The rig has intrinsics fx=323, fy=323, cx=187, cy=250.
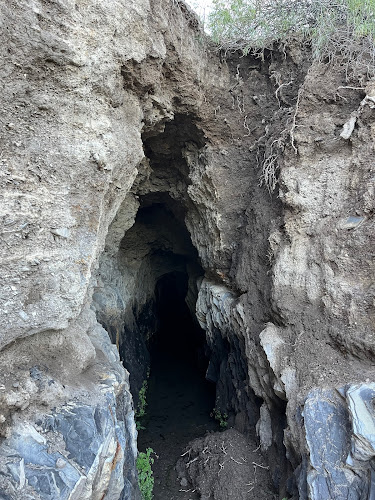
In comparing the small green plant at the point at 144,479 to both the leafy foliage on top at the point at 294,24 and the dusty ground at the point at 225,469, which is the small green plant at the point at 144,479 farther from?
the leafy foliage on top at the point at 294,24

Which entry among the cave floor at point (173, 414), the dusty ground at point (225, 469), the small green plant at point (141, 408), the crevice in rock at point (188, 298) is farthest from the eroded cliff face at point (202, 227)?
the small green plant at point (141, 408)

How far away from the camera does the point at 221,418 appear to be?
5238mm

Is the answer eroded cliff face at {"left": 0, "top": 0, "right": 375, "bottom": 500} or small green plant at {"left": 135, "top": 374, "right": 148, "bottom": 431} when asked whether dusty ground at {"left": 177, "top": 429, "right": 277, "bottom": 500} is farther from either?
small green plant at {"left": 135, "top": 374, "right": 148, "bottom": 431}

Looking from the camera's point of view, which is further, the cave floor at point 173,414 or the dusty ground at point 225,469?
the cave floor at point 173,414

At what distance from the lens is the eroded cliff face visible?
243cm

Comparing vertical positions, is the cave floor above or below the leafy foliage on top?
below

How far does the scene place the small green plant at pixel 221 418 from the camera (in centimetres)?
506

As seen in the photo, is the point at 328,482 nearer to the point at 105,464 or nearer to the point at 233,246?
the point at 105,464

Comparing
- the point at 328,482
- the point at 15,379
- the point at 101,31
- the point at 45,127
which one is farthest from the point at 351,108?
the point at 15,379

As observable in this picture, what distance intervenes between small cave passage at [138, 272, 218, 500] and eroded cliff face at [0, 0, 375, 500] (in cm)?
81

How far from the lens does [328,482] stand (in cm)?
266

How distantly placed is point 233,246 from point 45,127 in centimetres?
321

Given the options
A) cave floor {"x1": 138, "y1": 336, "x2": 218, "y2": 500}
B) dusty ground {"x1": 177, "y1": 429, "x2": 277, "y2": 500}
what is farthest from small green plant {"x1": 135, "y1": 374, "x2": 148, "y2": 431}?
dusty ground {"x1": 177, "y1": 429, "x2": 277, "y2": 500}

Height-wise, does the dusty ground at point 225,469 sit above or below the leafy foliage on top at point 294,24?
below
